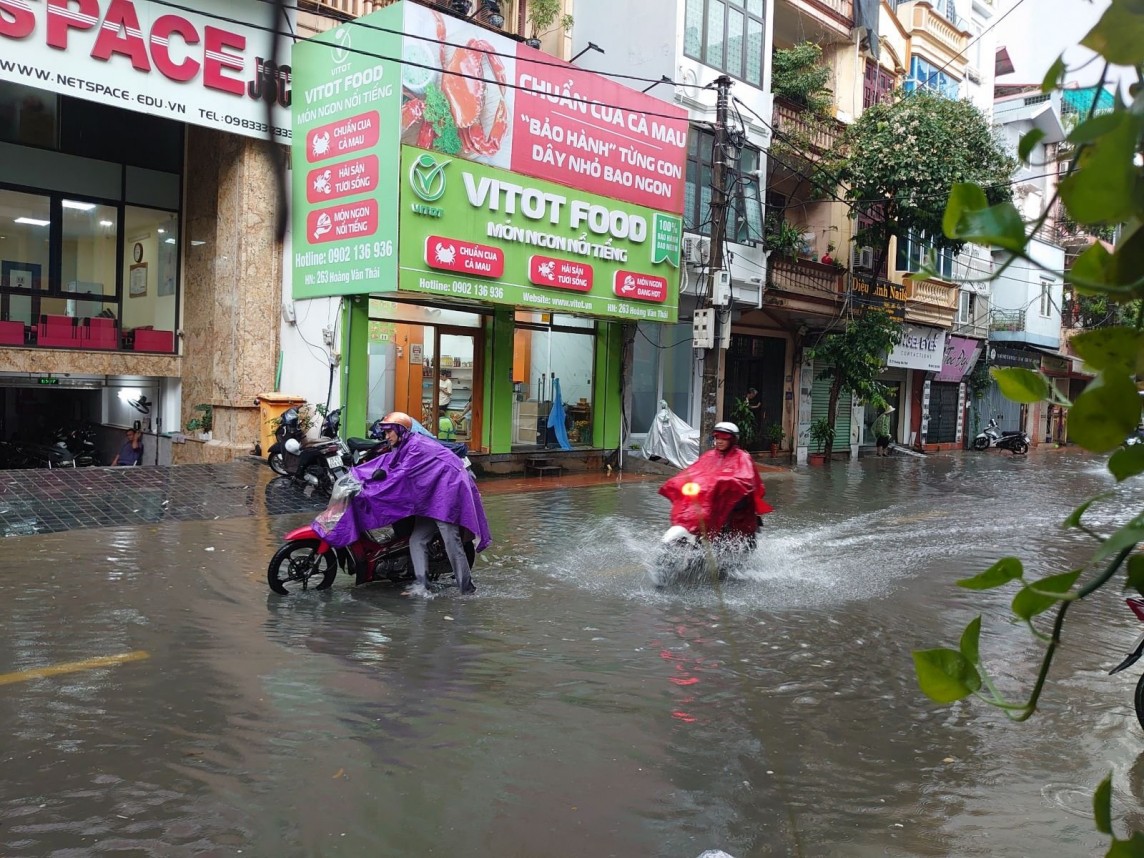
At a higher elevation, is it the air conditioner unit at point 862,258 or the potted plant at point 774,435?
the air conditioner unit at point 862,258

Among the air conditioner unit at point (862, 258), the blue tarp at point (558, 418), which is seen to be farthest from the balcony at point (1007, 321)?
the blue tarp at point (558, 418)

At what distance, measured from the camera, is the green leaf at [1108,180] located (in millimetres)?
1062

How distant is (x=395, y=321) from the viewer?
15.6m

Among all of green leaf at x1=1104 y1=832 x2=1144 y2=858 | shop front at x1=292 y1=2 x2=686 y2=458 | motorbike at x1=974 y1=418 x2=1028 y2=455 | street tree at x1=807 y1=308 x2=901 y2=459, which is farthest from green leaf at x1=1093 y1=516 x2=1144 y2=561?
motorbike at x1=974 y1=418 x2=1028 y2=455

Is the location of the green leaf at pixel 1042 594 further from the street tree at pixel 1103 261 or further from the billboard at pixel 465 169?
the billboard at pixel 465 169

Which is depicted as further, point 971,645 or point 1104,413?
point 971,645

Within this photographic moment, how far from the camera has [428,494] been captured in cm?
752

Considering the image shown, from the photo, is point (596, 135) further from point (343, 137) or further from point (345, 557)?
point (345, 557)

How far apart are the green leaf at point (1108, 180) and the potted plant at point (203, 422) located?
17.0 m

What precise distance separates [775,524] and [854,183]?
12.8 m

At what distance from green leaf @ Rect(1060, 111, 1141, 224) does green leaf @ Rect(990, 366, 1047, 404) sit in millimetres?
298

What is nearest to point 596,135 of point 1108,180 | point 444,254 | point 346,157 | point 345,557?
point 444,254

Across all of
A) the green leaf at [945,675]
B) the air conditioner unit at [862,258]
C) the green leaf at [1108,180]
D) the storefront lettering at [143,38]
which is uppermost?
the storefront lettering at [143,38]

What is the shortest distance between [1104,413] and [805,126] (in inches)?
947
